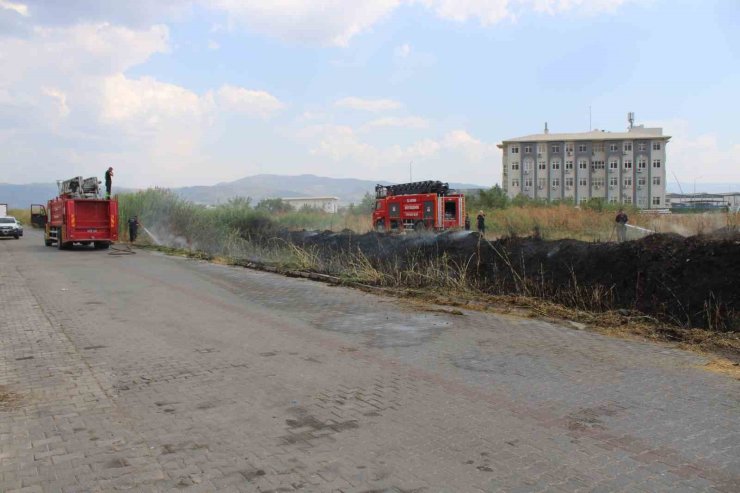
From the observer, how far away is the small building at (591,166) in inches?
3504

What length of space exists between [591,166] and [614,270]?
86.2 m

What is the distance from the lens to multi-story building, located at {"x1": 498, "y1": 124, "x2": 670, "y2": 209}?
89000 millimetres

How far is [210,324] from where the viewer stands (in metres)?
9.84

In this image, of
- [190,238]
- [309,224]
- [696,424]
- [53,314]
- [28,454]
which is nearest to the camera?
[28,454]

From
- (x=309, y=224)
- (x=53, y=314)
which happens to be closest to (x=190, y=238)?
(x=309, y=224)

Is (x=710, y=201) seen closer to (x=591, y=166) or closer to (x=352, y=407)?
(x=352, y=407)

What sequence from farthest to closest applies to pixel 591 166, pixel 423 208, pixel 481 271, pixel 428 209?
pixel 591 166
pixel 423 208
pixel 428 209
pixel 481 271

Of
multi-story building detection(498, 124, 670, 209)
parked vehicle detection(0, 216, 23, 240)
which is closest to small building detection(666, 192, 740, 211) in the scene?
parked vehicle detection(0, 216, 23, 240)

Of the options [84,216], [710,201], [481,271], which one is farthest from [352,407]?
[84,216]

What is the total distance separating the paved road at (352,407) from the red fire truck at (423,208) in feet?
72.5

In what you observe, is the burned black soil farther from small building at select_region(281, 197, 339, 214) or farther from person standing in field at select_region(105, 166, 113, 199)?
small building at select_region(281, 197, 339, 214)

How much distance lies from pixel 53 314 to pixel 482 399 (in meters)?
8.34

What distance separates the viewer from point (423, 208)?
108 ft

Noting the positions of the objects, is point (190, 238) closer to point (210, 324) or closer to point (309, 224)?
point (309, 224)
